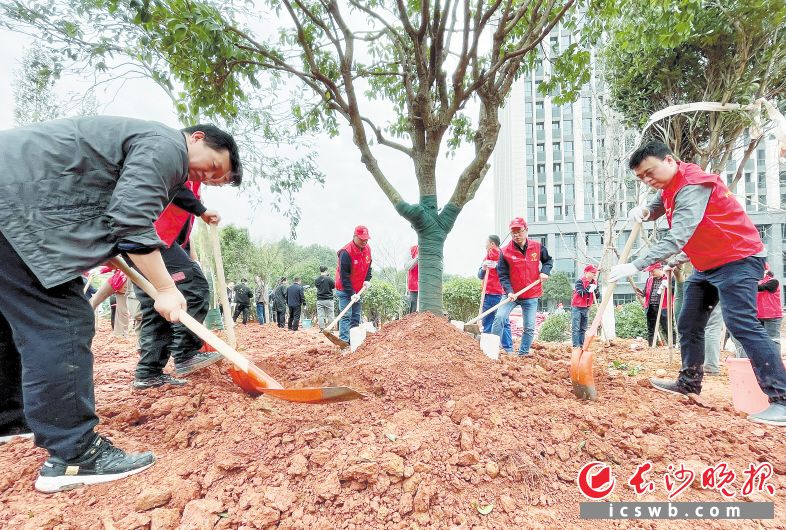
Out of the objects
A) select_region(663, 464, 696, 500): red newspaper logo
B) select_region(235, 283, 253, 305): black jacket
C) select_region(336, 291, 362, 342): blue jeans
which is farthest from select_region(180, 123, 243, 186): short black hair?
select_region(235, 283, 253, 305): black jacket

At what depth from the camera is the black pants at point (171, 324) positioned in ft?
8.86

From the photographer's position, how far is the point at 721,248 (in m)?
2.43

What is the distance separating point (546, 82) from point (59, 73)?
5.38 meters

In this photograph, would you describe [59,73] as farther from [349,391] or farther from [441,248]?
[349,391]

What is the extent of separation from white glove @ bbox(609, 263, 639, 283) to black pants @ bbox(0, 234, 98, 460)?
9.05 feet

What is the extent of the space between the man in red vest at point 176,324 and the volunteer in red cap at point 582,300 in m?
5.51

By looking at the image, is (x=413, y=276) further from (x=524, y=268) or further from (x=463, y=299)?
(x=463, y=299)

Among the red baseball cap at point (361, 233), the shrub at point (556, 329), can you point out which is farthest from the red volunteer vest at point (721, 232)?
the shrub at point (556, 329)

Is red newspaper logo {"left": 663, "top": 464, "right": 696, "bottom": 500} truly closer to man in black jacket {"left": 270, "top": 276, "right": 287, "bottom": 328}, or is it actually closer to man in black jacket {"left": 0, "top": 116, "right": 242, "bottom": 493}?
man in black jacket {"left": 0, "top": 116, "right": 242, "bottom": 493}

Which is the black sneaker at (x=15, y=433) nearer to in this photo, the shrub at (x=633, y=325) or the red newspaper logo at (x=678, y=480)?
the red newspaper logo at (x=678, y=480)

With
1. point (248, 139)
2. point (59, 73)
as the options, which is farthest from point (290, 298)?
point (59, 73)

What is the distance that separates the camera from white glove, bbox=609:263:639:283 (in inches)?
99.3

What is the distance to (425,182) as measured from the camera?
11.5ft

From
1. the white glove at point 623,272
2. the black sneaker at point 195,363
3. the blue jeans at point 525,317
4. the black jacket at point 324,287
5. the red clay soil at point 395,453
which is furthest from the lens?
the black jacket at point 324,287
